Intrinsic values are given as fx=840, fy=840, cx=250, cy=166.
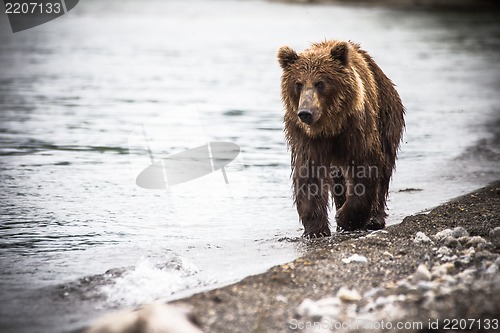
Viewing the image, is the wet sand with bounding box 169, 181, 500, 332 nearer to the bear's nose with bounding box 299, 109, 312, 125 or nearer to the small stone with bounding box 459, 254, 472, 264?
the small stone with bounding box 459, 254, 472, 264

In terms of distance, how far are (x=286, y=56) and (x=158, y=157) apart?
431 cm

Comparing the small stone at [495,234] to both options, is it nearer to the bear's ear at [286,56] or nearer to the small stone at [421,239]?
the small stone at [421,239]

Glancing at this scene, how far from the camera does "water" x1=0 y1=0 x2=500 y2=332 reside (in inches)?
228

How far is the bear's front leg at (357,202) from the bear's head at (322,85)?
0.54m

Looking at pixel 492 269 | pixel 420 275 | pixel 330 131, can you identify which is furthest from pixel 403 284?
pixel 330 131

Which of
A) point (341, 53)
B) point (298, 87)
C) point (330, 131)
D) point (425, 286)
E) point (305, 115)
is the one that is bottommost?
point (425, 286)

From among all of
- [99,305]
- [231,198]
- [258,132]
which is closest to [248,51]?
[258,132]

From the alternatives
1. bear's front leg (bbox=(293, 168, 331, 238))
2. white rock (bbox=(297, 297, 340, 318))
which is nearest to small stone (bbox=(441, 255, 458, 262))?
white rock (bbox=(297, 297, 340, 318))

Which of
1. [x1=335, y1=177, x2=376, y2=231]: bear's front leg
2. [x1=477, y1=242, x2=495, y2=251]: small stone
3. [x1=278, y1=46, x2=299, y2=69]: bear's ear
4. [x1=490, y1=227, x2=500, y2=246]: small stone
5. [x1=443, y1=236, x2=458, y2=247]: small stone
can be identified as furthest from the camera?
[x1=335, y1=177, x2=376, y2=231]: bear's front leg

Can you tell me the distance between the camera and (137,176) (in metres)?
A: 9.59

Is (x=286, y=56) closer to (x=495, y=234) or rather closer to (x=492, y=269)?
(x=495, y=234)

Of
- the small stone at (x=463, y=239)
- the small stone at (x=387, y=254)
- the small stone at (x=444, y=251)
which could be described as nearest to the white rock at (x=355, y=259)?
the small stone at (x=387, y=254)

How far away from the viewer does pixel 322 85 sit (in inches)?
258

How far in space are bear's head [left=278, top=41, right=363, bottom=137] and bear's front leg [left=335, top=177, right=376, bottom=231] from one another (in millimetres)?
543
